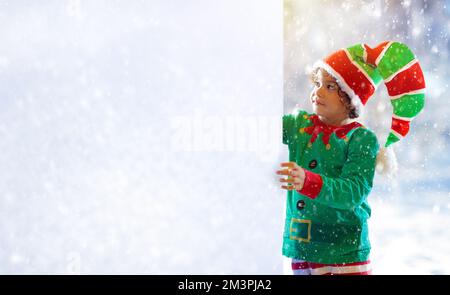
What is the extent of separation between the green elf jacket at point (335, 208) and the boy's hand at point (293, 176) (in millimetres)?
104

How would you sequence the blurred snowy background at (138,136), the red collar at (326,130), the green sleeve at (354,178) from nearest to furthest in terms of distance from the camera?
the blurred snowy background at (138,136) < the green sleeve at (354,178) < the red collar at (326,130)

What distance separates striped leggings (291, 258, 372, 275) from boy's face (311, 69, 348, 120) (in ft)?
0.97

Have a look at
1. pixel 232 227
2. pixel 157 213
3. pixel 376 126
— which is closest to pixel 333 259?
pixel 232 227

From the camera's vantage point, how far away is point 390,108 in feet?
8.79

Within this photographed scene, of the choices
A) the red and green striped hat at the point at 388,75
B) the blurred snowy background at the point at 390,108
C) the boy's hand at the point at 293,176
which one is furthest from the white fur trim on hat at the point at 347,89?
the blurred snowy background at the point at 390,108

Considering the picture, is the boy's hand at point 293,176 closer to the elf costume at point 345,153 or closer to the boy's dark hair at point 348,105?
the elf costume at point 345,153

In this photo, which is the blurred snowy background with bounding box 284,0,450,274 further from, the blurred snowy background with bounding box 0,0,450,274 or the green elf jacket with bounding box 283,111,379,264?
the blurred snowy background with bounding box 0,0,450,274

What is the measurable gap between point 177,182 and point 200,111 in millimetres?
117

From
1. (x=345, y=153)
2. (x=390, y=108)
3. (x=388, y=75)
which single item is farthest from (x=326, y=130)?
(x=390, y=108)

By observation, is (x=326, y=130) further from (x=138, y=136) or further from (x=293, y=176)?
(x=138, y=136)

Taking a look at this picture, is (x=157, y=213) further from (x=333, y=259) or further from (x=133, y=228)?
(x=333, y=259)

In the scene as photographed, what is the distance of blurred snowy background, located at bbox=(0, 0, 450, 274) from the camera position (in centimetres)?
85

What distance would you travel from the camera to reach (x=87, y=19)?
85 cm

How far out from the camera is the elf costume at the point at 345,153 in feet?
3.35
